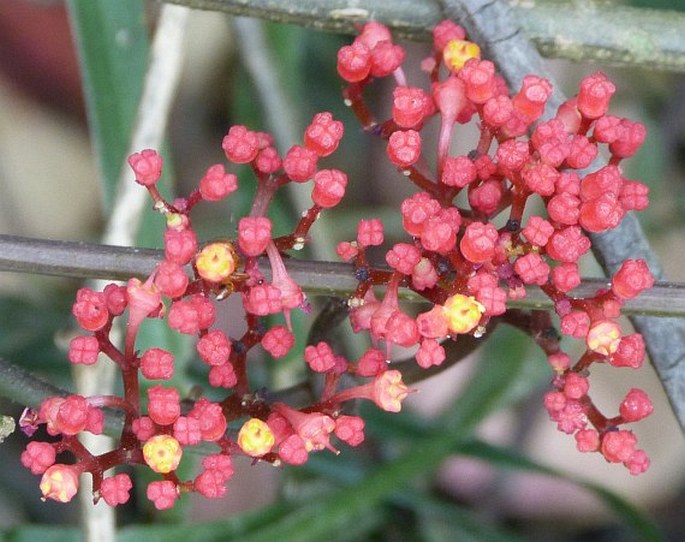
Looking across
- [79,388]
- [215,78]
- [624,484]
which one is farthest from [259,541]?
[215,78]

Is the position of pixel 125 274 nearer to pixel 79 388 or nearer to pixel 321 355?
pixel 321 355

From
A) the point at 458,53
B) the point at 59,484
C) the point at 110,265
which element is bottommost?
the point at 59,484

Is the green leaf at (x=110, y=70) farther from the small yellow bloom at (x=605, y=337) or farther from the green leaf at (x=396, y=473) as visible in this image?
the small yellow bloom at (x=605, y=337)

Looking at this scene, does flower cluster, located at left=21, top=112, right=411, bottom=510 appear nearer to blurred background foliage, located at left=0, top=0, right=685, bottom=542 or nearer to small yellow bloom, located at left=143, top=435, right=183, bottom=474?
small yellow bloom, located at left=143, top=435, right=183, bottom=474

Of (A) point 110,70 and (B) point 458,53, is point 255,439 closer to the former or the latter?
(B) point 458,53

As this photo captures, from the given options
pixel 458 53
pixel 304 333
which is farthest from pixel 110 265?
pixel 304 333
